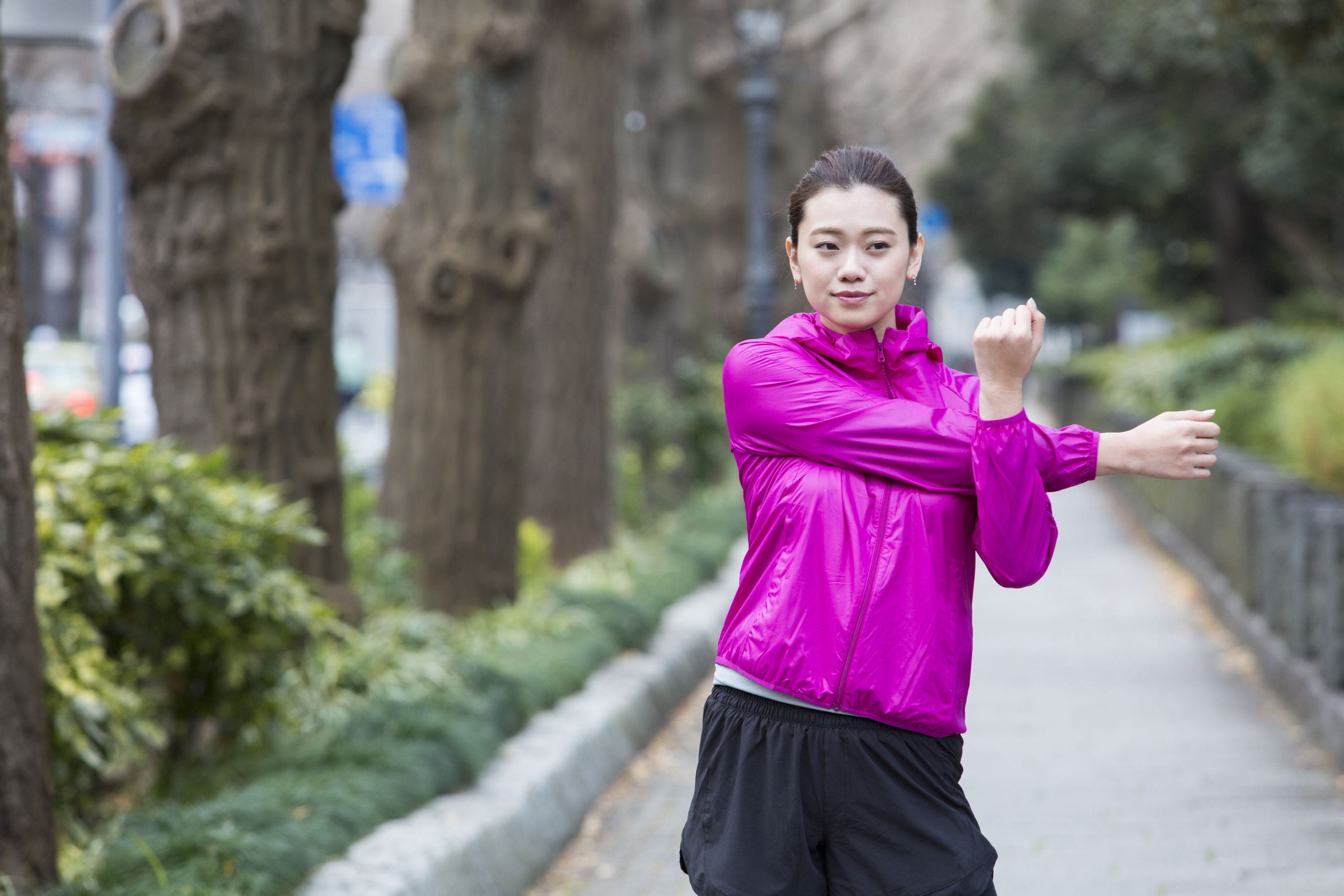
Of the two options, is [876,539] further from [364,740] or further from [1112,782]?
[1112,782]

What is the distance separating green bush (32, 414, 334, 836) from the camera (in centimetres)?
501

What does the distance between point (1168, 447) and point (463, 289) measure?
657cm

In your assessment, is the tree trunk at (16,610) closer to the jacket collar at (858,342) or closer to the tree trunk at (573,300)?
the jacket collar at (858,342)

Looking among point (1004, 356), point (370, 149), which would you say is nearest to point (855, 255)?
point (1004, 356)

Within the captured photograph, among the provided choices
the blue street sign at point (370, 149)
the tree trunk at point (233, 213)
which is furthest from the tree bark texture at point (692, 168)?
the tree trunk at point (233, 213)

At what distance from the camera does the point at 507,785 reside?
6.00 m

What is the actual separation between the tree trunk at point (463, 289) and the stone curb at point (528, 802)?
3.64 ft

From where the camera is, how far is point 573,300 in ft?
42.3

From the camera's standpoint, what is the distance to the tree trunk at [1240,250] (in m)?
28.1

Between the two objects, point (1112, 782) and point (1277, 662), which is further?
point (1277, 662)

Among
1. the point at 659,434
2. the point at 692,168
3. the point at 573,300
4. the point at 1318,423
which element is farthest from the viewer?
the point at 692,168

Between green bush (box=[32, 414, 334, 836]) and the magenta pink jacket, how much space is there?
2.71m

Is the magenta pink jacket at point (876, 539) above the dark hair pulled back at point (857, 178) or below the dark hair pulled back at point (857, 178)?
below

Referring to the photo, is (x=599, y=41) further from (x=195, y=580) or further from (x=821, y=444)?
(x=821, y=444)
